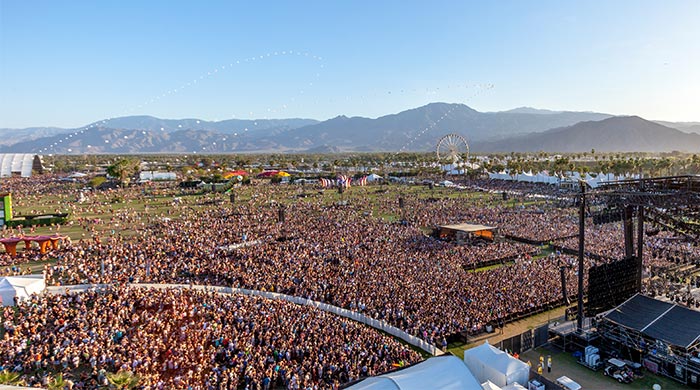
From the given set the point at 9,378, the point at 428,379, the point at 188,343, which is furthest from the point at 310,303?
the point at 9,378

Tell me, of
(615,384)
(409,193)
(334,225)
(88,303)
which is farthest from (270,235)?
(409,193)

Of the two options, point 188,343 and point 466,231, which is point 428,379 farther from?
point 466,231

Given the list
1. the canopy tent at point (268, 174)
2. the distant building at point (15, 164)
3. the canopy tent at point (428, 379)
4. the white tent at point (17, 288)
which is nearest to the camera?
the canopy tent at point (428, 379)

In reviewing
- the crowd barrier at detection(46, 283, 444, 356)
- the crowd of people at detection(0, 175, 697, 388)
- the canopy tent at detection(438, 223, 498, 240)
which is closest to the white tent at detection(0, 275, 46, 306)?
the crowd barrier at detection(46, 283, 444, 356)

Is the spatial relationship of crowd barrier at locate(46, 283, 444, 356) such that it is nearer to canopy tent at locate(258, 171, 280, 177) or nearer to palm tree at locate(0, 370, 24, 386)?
palm tree at locate(0, 370, 24, 386)

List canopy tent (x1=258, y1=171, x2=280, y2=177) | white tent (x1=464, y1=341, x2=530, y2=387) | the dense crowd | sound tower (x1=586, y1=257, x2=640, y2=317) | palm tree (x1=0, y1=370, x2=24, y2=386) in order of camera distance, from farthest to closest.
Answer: canopy tent (x1=258, y1=171, x2=280, y2=177)
sound tower (x1=586, y1=257, x2=640, y2=317)
white tent (x1=464, y1=341, x2=530, y2=387)
the dense crowd
palm tree (x1=0, y1=370, x2=24, y2=386)

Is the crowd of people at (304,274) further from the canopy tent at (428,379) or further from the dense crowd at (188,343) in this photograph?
the canopy tent at (428,379)

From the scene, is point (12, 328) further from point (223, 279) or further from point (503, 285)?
point (503, 285)

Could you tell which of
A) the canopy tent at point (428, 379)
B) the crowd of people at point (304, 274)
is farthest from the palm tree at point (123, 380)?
the canopy tent at point (428, 379)
